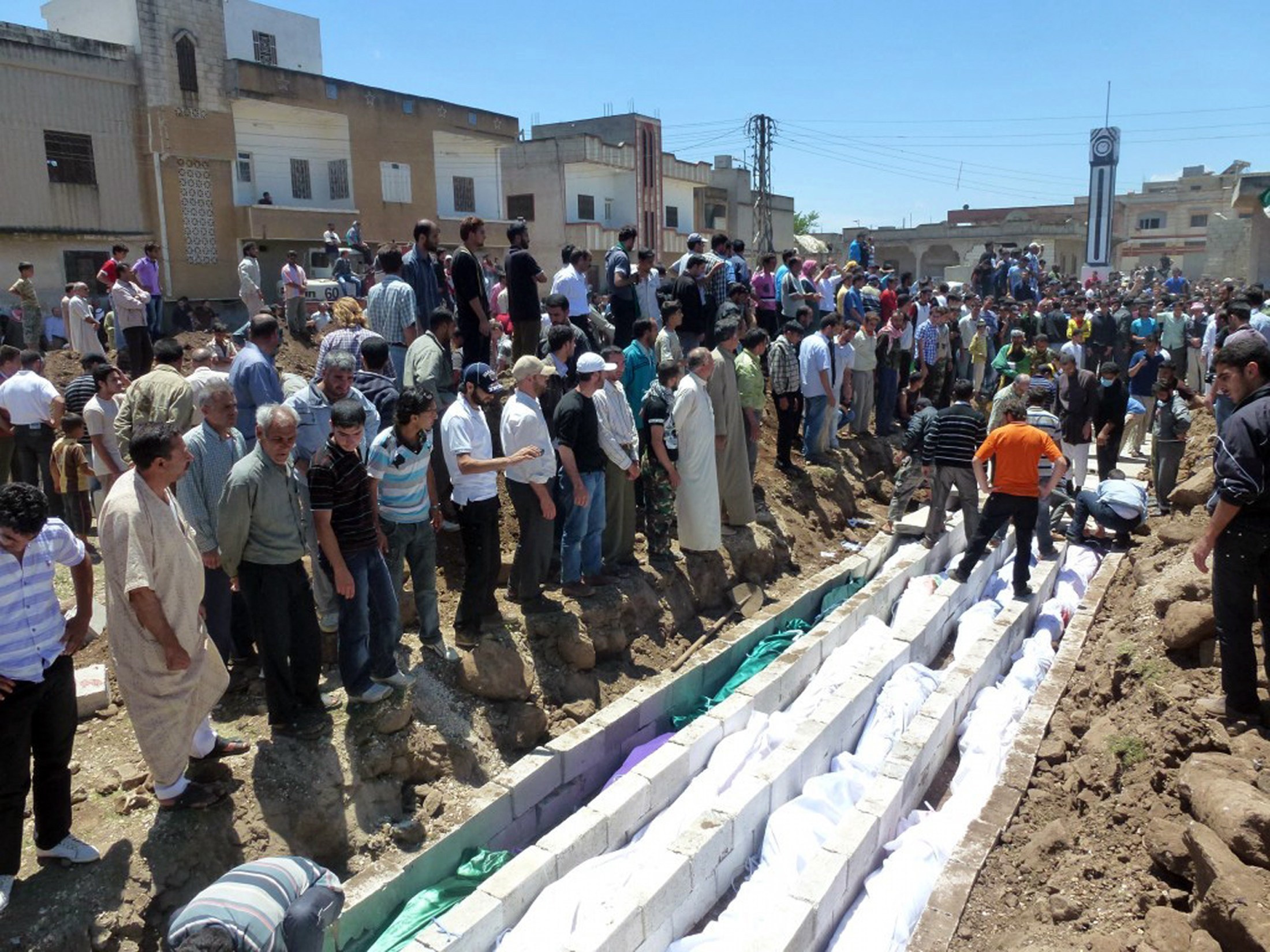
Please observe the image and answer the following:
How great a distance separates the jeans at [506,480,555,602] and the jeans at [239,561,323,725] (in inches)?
71.5

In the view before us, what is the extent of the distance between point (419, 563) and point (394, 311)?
2371mm

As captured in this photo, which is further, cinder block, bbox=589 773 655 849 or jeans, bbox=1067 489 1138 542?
jeans, bbox=1067 489 1138 542

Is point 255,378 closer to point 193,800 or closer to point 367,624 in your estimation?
point 367,624

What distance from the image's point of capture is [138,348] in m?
11.3

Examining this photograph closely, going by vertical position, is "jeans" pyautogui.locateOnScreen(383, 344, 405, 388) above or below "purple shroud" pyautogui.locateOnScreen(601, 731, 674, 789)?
above

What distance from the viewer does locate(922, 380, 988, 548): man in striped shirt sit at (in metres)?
8.79

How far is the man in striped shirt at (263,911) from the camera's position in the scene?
9.72ft

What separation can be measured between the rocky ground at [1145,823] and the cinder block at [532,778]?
2.70m

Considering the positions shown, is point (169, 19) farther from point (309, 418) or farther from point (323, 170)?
point (309, 418)

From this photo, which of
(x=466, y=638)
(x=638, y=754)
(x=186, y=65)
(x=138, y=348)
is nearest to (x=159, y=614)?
(x=466, y=638)

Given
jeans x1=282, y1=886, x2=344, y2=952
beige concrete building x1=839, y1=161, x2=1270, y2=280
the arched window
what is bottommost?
jeans x1=282, y1=886, x2=344, y2=952

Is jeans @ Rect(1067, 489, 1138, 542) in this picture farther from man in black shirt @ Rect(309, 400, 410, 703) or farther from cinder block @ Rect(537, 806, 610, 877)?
man in black shirt @ Rect(309, 400, 410, 703)

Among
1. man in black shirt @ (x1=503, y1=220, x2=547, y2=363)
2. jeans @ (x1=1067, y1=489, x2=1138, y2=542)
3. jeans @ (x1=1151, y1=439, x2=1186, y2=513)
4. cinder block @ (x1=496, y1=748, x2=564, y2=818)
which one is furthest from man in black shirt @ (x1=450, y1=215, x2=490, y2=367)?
jeans @ (x1=1151, y1=439, x2=1186, y2=513)

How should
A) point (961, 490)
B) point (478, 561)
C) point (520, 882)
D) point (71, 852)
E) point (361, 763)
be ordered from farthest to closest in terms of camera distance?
point (961, 490) → point (478, 561) → point (361, 763) → point (520, 882) → point (71, 852)
